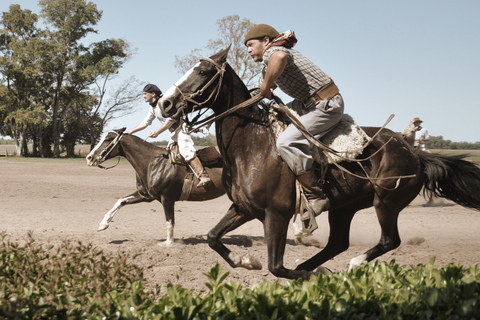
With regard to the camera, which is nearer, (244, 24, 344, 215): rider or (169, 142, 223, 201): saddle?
(244, 24, 344, 215): rider

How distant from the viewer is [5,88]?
177 feet

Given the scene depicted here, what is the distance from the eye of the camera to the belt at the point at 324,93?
5855mm

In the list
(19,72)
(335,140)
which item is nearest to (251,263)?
(335,140)

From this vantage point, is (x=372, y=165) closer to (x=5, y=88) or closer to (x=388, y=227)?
(x=388, y=227)

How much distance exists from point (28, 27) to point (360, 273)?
191ft

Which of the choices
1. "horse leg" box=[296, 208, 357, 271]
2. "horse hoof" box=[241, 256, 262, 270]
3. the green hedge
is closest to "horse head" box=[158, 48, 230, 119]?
"horse hoof" box=[241, 256, 262, 270]

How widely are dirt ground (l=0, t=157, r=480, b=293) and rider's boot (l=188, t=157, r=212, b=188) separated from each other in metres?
1.15

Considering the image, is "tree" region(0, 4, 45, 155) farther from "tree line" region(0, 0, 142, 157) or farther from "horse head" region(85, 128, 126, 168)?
"horse head" region(85, 128, 126, 168)

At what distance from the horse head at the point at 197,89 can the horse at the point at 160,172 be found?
380 centimetres

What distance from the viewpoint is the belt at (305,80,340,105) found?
5.86 meters

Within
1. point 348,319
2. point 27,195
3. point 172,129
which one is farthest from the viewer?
point 27,195

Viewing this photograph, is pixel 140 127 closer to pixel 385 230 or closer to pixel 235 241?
pixel 235 241

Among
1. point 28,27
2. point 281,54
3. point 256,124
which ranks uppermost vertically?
point 28,27

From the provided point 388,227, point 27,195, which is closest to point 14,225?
point 27,195
